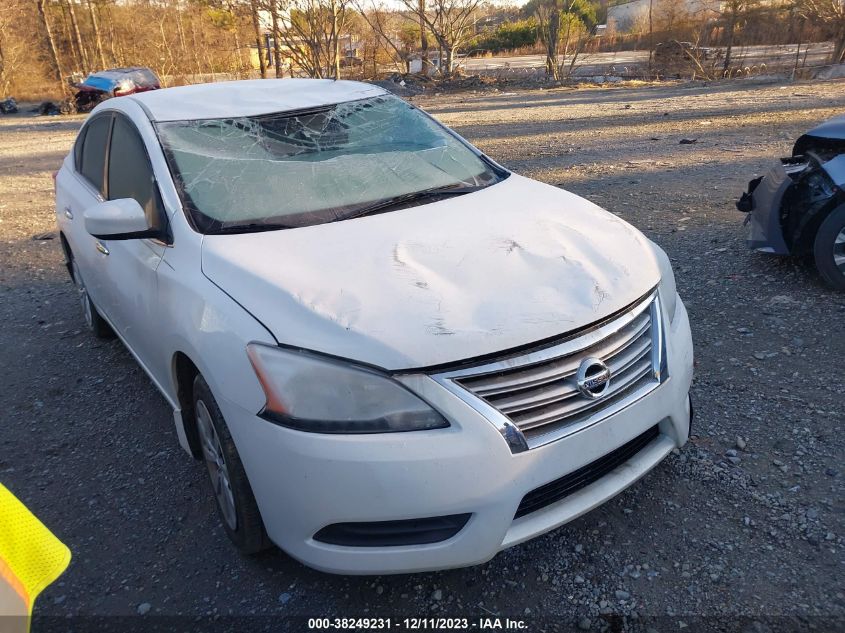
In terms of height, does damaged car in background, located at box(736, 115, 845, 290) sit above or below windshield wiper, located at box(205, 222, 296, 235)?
below

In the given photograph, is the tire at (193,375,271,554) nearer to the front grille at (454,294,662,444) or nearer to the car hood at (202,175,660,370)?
the car hood at (202,175,660,370)

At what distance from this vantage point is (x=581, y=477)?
2156 mm

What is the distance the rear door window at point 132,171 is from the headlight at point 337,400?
1177mm

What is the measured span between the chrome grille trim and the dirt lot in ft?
2.14

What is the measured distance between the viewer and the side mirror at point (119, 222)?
2.67 meters

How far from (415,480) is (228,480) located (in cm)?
81

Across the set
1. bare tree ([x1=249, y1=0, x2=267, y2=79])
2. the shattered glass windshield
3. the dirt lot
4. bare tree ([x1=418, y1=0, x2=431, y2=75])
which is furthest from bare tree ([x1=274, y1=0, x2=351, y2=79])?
the shattered glass windshield

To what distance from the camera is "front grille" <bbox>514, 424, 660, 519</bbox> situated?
2041 mm

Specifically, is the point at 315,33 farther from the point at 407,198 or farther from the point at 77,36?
the point at 407,198

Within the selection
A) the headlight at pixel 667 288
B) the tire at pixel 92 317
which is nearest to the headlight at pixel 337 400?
the headlight at pixel 667 288

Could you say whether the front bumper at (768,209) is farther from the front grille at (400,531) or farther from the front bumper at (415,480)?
the front grille at (400,531)

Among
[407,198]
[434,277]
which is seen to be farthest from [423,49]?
[434,277]

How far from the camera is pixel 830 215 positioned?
409 centimetres

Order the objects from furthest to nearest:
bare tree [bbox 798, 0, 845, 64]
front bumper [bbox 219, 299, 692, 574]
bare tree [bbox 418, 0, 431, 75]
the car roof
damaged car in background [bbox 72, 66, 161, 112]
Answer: bare tree [bbox 418, 0, 431, 75], damaged car in background [bbox 72, 66, 161, 112], bare tree [bbox 798, 0, 845, 64], the car roof, front bumper [bbox 219, 299, 692, 574]
